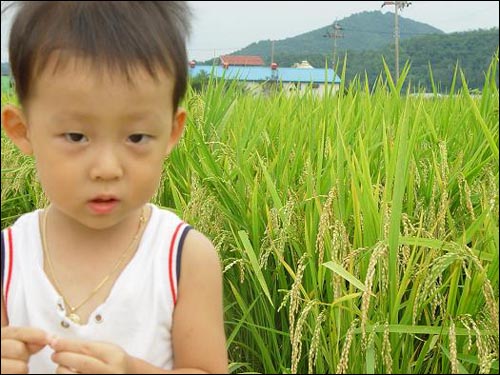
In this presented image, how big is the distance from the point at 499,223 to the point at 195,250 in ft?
1.80

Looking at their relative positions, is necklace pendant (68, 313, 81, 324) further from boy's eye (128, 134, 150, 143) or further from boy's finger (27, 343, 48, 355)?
boy's eye (128, 134, 150, 143)

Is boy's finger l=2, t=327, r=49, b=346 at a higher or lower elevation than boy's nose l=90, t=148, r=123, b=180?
lower

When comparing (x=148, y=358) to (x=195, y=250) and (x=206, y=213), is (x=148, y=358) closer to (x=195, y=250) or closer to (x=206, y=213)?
(x=195, y=250)

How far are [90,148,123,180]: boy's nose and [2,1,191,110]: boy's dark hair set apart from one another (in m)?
0.11

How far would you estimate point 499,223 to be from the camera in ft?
4.21

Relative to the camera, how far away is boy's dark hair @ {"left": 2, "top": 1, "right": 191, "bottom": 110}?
1014mm

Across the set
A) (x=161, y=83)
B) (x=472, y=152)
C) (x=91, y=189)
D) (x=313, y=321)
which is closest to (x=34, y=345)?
(x=91, y=189)

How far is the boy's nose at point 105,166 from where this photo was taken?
100cm

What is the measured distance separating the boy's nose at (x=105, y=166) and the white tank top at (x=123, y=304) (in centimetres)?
18

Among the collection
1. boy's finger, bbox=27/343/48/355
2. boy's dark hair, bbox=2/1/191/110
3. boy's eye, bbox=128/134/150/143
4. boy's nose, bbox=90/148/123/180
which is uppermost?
boy's dark hair, bbox=2/1/191/110

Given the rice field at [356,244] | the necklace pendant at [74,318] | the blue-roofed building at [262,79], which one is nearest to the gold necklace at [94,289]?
the necklace pendant at [74,318]

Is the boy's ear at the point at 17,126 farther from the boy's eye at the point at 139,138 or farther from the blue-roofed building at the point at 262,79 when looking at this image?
the blue-roofed building at the point at 262,79

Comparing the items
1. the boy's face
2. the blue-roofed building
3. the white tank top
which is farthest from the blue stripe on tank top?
the blue-roofed building

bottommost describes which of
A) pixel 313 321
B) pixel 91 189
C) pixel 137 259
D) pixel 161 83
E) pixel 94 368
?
pixel 313 321
